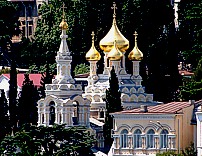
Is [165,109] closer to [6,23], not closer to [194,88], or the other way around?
[194,88]

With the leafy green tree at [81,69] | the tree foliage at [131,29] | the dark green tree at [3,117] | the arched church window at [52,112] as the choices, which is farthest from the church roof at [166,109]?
the leafy green tree at [81,69]

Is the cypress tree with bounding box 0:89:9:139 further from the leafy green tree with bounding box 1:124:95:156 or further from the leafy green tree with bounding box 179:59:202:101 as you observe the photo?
the leafy green tree with bounding box 179:59:202:101

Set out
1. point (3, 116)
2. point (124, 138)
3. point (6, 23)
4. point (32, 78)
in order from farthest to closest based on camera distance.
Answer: point (6, 23), point (32, 78), point (3, 116), point (124, 138)

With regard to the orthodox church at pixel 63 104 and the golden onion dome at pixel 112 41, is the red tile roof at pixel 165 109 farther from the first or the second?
the golden onion dome at pixel 112 41

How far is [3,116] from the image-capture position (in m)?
109

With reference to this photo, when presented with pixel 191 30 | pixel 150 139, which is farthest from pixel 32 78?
pixel 150 139

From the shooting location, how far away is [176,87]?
119 metres

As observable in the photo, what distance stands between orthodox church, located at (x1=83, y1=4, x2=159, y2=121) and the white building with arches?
1297 centimetres

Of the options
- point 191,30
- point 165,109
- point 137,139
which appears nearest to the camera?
point 137,139

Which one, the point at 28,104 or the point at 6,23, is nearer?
the point at 28,104

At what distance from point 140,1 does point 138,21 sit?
206 centimetres

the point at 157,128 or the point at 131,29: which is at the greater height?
the point at 131,29

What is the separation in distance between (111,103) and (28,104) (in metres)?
6.69

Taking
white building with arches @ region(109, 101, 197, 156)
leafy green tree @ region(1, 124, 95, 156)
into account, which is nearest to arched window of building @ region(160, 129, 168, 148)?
white building with arches @ region(109, 101, 197, 156)
